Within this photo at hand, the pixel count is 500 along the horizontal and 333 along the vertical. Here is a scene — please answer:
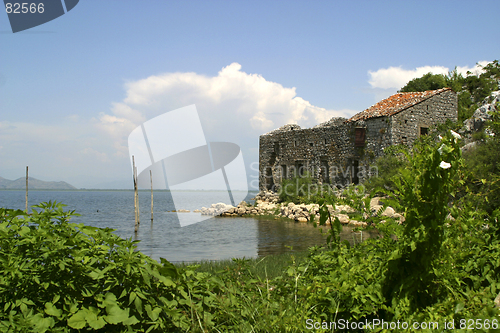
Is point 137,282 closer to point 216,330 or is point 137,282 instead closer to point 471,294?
point 216,330

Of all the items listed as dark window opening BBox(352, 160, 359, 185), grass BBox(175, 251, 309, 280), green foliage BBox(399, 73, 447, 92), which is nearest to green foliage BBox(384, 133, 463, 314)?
grass BBox(175, 251, 309, 280)

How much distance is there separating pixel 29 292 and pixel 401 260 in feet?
9.64

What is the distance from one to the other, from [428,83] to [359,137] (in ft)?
50.9

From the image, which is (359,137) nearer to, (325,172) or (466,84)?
(325,172)

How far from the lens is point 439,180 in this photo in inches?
96.8

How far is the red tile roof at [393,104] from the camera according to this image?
2020 cm

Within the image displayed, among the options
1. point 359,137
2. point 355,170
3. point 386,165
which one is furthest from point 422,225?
point 355,170

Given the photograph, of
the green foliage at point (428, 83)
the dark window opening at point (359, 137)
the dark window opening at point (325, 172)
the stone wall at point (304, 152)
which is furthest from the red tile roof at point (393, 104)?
the green foliage at point (428, 83)

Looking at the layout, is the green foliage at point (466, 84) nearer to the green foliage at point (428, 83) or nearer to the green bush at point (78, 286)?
the green foliage at point (428, 83)

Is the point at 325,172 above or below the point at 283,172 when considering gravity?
below

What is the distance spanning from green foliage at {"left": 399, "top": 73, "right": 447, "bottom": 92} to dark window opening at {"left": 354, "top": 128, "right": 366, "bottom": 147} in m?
14.3

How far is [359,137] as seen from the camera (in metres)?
21.1

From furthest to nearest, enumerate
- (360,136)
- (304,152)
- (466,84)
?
(466,84) < (304,152) < (360,136)

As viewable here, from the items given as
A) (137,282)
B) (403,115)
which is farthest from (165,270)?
(403,115)
